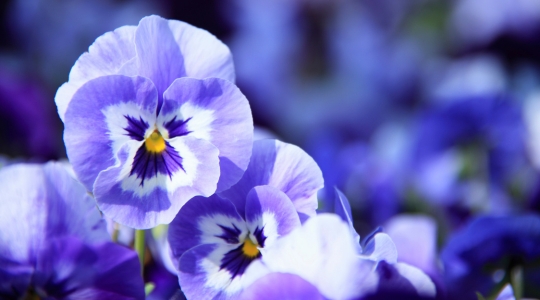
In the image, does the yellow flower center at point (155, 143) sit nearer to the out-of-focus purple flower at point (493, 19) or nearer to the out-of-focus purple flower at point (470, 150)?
the out-of-focus purple flower at point (470, 150)

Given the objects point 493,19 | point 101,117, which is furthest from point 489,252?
point 493,19

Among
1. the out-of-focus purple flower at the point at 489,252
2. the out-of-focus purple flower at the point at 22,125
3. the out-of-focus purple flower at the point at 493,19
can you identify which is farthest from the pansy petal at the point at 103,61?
the out-of-focus purple flower at the point at 493,19

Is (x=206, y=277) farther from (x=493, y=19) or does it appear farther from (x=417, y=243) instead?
(x=493, y=19)

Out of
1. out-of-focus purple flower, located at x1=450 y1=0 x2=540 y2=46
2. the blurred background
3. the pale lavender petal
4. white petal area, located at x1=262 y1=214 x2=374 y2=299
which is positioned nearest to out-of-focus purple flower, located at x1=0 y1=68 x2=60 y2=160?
the blurred background

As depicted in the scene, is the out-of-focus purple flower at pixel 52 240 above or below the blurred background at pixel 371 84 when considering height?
above

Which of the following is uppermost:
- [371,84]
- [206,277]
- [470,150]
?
[206,277]

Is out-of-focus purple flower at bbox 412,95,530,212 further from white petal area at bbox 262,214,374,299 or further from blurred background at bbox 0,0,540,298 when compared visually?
white petal area at bbox 262,214,374,299

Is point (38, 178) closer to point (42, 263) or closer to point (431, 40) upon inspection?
point (42, 263)
